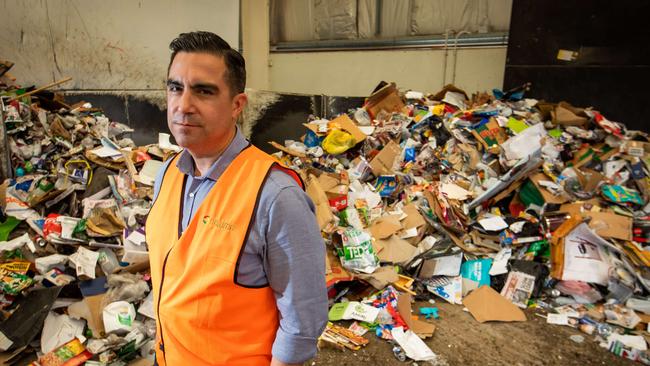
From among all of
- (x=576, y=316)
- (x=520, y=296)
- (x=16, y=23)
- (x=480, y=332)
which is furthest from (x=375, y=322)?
(x=16, y=23)

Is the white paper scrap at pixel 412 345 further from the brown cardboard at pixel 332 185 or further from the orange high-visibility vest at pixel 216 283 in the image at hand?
the orange high-visibility vest at pixel 216 283

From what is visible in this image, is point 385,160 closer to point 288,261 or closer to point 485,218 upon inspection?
point 485,218

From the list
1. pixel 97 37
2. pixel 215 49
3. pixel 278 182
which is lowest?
pixel 278 182

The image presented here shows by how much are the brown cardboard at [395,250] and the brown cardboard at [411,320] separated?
1.28ft

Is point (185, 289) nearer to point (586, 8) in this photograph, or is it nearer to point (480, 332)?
point (480, 332)

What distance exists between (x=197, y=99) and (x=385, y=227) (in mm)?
2347

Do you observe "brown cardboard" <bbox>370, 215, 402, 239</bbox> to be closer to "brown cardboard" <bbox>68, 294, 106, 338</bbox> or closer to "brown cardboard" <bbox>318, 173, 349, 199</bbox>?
"brown cardboard" <bbox>318, 173, 349, 199</bbox>

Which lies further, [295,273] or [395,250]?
[395,250]

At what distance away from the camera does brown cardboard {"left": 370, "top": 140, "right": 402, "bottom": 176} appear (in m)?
3.78

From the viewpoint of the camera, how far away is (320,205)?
292 centimetres

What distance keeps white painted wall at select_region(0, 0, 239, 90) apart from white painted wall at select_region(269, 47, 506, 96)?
191cm

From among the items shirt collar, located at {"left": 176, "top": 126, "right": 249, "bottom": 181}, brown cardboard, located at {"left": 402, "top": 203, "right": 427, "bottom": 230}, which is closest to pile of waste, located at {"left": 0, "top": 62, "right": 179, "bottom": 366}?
shirt collar, located at {"left": 176, "top": 126, "right": 249, "bottom": 181}

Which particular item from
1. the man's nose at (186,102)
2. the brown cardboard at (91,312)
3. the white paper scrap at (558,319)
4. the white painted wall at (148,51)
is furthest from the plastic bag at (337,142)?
the man's nose at (186,102)

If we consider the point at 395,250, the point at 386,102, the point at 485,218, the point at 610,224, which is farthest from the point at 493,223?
the point at 386,102
